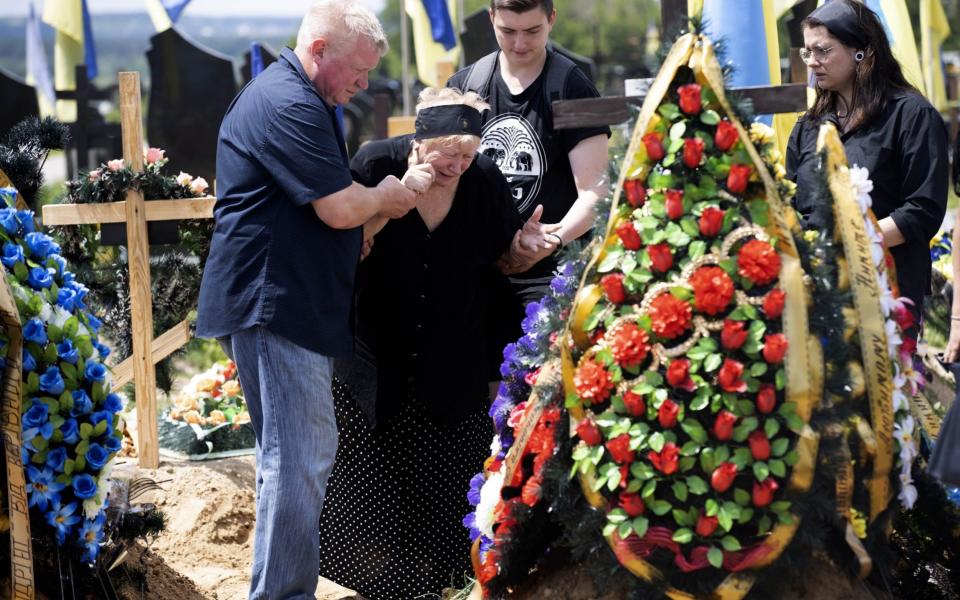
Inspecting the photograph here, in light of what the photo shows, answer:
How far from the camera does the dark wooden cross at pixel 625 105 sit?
117 inches

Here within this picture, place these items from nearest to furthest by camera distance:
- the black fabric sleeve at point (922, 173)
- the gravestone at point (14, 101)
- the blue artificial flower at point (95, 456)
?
the blue artificial flower at point (95, 456) → the black fabric sleeve at point (922, 173) → the gravestone at point (14, 101)

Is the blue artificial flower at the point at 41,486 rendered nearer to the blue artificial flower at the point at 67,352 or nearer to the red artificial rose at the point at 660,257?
the blue artificial flower at the point at 67,352

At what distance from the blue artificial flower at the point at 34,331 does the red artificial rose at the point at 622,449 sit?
1570 millimetres

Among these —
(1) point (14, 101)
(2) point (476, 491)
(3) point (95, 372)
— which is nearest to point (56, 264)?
(3) point (95, 372)

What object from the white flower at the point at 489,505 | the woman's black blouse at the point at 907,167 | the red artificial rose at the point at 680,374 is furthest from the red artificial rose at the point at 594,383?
the woman's black blouse at the point at 907,167

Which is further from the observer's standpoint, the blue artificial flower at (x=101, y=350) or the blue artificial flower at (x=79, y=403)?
the blue artificial flower at (x=101, y=350)

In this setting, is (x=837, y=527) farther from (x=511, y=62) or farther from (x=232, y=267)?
(x=511, y=62)

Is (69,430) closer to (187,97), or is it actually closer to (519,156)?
(519,156)

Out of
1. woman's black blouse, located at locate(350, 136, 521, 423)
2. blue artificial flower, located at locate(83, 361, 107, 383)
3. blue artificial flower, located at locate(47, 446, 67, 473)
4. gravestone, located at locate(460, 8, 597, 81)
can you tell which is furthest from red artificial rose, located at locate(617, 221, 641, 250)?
gravestone, located at locate(460, 8, 597, 81)

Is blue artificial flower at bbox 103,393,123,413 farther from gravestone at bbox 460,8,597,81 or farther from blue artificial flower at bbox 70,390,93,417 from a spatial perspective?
gravestone at bbox 460,8,597,81

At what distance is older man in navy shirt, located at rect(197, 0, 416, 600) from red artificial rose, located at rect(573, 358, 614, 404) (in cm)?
82

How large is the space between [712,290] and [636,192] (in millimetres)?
333

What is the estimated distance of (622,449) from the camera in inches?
110

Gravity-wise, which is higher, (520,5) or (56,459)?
(520,5)
